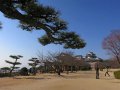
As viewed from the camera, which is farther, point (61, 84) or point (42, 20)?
point (61, 84)

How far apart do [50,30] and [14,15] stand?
161cm

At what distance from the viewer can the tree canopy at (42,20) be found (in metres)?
8.86

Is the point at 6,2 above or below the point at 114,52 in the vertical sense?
below

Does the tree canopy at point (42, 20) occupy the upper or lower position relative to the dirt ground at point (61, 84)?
upper

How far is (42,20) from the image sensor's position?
991 cm

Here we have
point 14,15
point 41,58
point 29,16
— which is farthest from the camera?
point 41,58

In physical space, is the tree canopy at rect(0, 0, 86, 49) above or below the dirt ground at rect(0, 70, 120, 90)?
above

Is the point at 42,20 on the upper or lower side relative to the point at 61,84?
upper

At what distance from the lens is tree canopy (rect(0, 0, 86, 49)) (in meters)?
8.86

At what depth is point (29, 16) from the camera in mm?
9422

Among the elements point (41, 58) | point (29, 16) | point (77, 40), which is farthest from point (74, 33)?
point (41, 58)

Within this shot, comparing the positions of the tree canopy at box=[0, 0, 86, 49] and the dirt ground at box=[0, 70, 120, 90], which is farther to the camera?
the dirt ground at box=[0, 70, 120, 90]

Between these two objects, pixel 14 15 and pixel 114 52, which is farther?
pixel 114 52

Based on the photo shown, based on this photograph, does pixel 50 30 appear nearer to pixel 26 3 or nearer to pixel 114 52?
pixel 26 3
